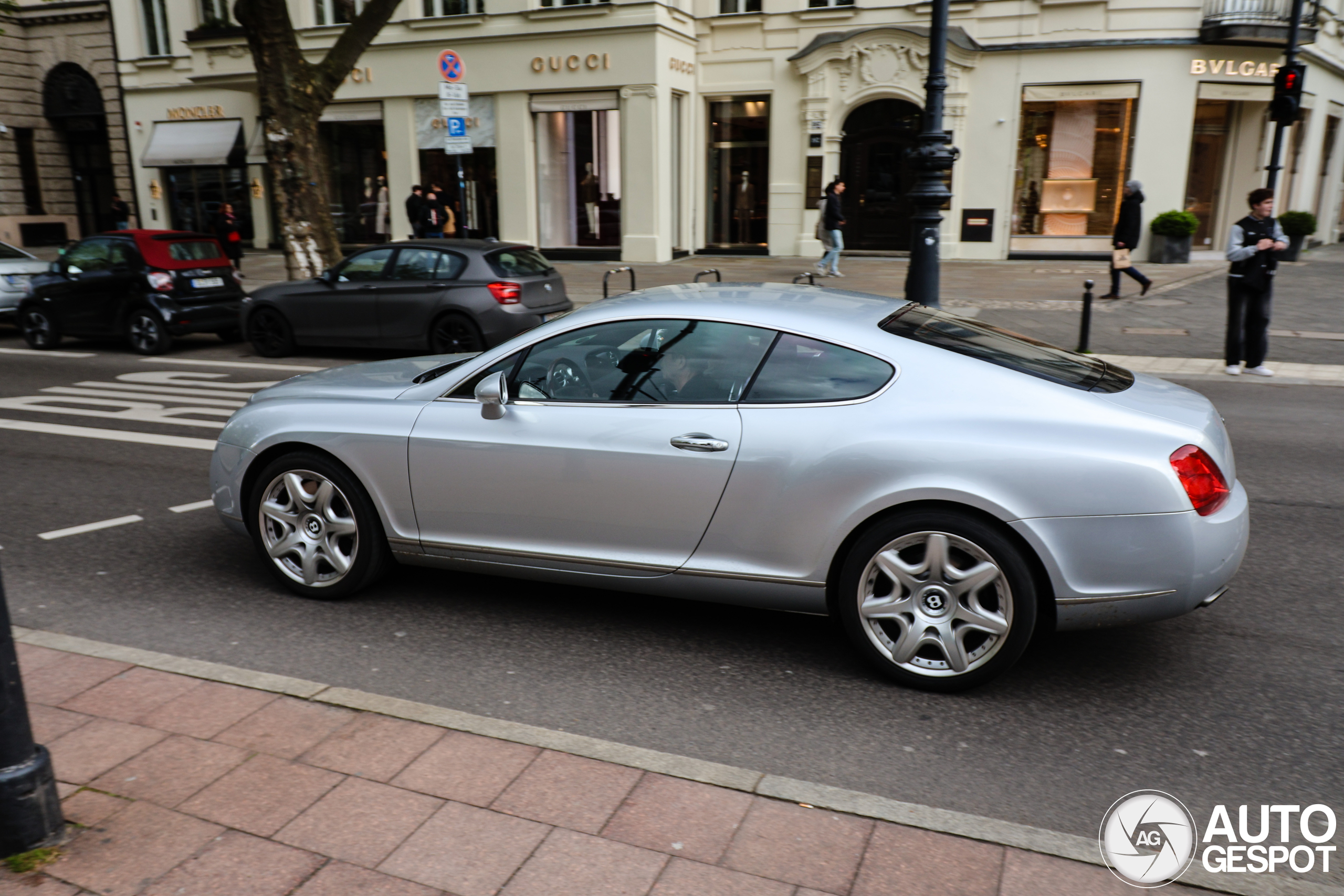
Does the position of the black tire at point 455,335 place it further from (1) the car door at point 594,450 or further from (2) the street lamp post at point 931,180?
(1) the car door at point 594,450

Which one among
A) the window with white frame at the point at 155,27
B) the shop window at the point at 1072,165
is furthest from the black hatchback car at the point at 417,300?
the window with white frame at the point at 155,27

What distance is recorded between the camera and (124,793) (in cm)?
316

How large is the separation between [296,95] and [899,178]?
47.3 ft

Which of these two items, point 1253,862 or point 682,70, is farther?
point 682,70

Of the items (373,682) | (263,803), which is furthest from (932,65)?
(263,803)

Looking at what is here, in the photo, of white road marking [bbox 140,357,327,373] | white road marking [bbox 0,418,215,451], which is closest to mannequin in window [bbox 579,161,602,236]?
white road marking [bbox 140,357,327,373]

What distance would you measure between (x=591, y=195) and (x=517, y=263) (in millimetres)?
13202

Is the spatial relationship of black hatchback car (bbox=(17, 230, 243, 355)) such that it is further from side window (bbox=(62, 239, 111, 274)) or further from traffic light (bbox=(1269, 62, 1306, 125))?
traffic light (bbox=(1269, 62, 1306, 125))

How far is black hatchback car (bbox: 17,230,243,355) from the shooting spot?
1349 centimetres

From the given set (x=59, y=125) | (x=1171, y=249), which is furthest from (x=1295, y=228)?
(x=59, y=125)

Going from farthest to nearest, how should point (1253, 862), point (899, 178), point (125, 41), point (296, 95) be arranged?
point (125, 41), point (899, 178), point (296, 95), point (1253, 862)

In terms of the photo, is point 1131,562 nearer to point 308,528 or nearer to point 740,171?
point 308,528

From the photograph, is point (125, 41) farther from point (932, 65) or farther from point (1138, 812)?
point (1138, 812)

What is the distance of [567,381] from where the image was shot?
4.46m
